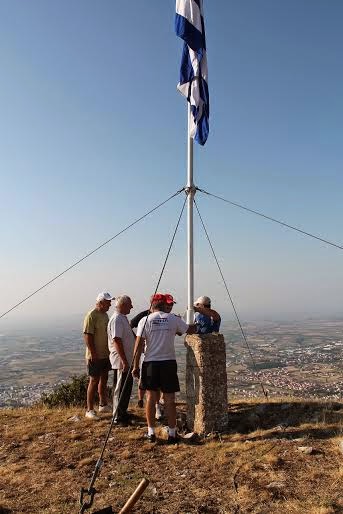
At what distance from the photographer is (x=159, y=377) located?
6398 mm

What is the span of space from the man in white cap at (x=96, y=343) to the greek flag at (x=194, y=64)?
11.7 feet

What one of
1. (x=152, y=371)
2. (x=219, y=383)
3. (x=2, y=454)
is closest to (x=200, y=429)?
(x=219, y=383)

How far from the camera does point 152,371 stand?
6406 millimetres

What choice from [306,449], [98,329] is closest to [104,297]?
[98,329]

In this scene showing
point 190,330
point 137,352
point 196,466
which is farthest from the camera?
point 190,330

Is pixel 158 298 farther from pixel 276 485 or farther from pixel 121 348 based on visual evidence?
pixel 276 485

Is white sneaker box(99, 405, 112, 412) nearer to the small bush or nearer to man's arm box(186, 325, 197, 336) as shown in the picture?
the small bush

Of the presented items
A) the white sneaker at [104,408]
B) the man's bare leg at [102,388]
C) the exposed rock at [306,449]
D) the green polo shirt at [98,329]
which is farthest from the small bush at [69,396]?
the exposed rock at [306,449]

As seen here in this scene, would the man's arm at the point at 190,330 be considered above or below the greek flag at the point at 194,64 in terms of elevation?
below

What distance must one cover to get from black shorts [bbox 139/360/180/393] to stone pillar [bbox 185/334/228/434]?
38cm

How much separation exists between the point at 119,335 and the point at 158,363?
0.96 m

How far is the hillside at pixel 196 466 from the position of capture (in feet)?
14.4

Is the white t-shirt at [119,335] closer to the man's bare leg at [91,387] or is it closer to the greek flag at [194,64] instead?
the man's bare leg at [91,387]

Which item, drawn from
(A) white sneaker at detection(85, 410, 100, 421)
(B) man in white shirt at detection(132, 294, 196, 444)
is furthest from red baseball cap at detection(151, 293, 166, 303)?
(A) white sneaker at detection(85, 410, 100, 421)
